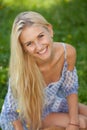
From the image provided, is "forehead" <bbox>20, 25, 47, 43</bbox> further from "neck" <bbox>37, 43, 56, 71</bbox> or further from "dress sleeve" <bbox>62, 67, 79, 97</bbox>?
"dress sleeve" <bbox>62, 67, 79, 97</bbox>

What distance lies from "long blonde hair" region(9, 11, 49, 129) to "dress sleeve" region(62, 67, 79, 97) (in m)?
0.22

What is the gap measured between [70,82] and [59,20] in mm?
2845

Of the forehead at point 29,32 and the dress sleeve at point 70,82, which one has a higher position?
the forehead at point 29,32

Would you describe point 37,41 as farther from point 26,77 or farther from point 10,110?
point 10,110

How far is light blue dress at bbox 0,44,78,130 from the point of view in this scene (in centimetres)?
379

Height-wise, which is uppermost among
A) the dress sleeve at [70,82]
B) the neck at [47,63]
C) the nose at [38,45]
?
the nose at [38,45]

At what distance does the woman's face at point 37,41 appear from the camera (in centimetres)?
354

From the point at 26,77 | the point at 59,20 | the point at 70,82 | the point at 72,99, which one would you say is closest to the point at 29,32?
the point at 26,77

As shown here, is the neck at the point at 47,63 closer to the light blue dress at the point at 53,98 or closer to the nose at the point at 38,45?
the light blue dress at the point at 53,98

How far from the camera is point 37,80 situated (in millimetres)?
3729

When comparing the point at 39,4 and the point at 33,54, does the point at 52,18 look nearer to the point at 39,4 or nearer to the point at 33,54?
the point at 39,4

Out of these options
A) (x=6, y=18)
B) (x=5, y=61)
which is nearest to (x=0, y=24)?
(x=6, y=18)

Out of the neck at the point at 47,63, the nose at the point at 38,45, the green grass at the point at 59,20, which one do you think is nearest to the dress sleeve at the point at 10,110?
the neck at the point at 47,63

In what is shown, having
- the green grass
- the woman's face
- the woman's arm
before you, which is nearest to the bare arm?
the woman's arm
